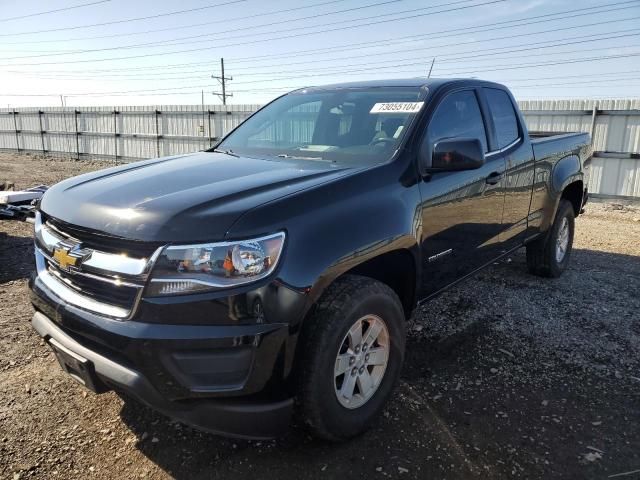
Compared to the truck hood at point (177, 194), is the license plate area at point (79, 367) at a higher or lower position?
lower

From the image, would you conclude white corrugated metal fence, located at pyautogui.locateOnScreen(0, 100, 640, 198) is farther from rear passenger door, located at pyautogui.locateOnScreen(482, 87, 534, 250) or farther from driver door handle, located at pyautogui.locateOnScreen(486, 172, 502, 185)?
driver door handle, located at pyautogui.locateOnScreen(486, 172, 502, 185)

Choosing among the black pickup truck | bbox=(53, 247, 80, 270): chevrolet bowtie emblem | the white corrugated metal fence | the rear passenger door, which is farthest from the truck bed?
the white corrugated metal fence

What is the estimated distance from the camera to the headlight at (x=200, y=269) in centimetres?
206

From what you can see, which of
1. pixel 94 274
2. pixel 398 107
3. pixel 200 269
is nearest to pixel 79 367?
pixel 94 274

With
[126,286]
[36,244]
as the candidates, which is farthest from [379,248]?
[36,244]

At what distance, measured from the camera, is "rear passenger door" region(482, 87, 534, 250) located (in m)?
4.07

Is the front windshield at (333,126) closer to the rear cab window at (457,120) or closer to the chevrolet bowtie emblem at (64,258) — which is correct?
the rear cab window at (457,120)

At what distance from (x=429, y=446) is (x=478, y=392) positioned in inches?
28.0

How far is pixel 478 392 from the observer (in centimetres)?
320

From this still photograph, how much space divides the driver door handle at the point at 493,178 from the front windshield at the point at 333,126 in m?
0.83

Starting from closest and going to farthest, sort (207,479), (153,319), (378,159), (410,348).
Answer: (153,319), (207,479), (378,159), (410,348)

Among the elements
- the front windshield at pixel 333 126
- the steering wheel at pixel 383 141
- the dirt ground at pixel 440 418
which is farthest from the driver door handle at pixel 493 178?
the dirt ground at pixel 440 418

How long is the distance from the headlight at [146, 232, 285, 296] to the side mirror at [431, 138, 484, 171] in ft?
4.81

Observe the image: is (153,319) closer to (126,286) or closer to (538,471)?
(126,286)
